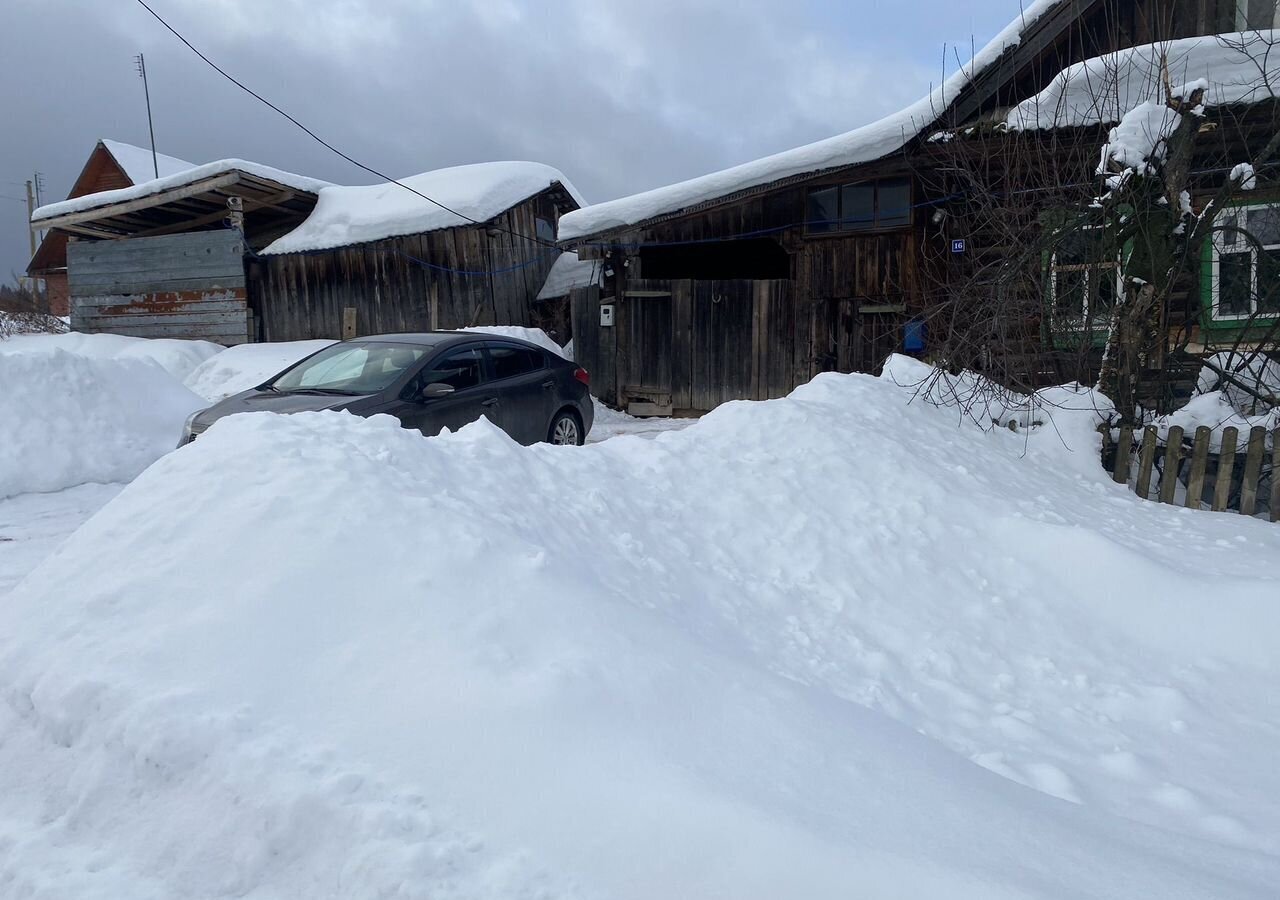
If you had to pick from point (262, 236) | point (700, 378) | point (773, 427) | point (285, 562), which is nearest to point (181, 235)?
point (262, 236)

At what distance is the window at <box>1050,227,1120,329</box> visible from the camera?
6.88 m

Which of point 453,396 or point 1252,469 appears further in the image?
point 453,396

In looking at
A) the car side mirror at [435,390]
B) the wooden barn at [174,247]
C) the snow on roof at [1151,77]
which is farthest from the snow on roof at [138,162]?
the snow on roof at [1151,77]

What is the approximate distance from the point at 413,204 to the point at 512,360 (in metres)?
10.2

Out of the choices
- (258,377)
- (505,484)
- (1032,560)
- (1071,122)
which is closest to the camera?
Answer: (505,484)

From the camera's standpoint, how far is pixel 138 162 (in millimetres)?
27953

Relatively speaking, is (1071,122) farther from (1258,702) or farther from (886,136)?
(1258,702)

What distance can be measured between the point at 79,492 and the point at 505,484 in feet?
17.7

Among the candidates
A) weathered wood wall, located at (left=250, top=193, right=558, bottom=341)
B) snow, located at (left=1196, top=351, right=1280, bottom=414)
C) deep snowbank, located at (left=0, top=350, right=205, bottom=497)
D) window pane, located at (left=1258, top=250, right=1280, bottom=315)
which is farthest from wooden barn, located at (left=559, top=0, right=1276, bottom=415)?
deep snowbank, located at (left=0, top=350, right=205, bottom=497)

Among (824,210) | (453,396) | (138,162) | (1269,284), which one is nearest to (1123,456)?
(1269,284)

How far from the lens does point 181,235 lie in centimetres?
1728

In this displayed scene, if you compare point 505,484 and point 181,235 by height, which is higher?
point 181,235

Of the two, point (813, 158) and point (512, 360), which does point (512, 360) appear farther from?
point (813, 158)

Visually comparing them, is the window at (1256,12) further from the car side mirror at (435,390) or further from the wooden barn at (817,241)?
the car side mirror at (435,390)
